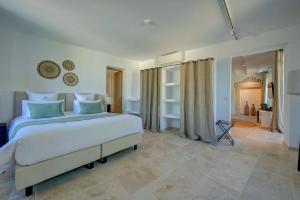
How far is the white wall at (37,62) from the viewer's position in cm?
302

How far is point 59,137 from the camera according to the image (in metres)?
1.78

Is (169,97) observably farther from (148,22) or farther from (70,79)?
(70,79)

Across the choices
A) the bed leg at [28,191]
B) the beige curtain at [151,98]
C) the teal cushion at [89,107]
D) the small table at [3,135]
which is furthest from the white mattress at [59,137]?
the beige curtain at [151,98]

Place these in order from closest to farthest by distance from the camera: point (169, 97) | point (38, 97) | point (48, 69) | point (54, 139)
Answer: point (54, 139) → point (38, 97) → point (48, 69) → point (169, 97)

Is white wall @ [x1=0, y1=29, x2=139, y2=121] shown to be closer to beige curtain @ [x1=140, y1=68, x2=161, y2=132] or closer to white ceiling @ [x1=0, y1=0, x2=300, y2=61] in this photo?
white ceiling @ [x1=0, y1=0, x2=300, y2=61]

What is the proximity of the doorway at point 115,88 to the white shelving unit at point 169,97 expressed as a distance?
176cm

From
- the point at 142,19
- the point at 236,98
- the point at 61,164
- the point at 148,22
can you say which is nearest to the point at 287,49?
the point at 148,22

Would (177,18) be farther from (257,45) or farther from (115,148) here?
(115,148)

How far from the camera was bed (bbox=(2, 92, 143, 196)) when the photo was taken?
5.01 feet

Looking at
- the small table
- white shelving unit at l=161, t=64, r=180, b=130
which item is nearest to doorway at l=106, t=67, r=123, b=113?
white shelving unit at l=161, t=64, r=180, b=130

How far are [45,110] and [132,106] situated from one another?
3246mm

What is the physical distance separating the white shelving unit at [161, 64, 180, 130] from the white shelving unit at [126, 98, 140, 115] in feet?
3.92

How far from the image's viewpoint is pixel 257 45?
10.6 feet

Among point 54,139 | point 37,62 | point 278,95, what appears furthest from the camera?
point 278,95
